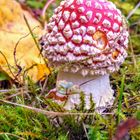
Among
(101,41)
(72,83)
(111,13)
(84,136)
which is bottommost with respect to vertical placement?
(84,136)

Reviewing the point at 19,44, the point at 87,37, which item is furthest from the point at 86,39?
the point at 19,44

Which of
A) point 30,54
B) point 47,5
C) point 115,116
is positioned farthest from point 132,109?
point 47,5

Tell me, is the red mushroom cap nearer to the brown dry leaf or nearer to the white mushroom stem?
the white mushroom stem

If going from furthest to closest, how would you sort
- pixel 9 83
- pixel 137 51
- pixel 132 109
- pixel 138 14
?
pixel 138 14 → pixel 137 51 → pixel 9 83 → pixel 132 109

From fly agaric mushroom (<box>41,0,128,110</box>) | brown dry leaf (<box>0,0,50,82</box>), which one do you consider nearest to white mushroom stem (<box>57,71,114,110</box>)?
fly agaric mushroom (<box>41,0,128,110</box>)

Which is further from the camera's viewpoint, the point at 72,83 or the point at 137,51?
the point at 137,51

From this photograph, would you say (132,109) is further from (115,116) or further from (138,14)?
(138,14)

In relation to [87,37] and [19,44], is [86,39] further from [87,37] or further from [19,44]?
[19,44]
